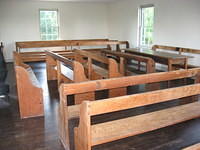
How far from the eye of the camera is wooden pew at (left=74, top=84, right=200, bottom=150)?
5.41ft

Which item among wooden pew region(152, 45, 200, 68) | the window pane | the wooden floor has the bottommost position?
the wooden floor

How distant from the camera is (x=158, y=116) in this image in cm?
217

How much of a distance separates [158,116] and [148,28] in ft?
18.6

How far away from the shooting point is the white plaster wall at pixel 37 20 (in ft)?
26.6

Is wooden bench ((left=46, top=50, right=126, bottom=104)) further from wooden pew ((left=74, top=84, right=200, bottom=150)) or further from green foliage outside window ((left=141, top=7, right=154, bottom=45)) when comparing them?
green foliage outside window ((left=141, top=7, right=154, bottom=45))

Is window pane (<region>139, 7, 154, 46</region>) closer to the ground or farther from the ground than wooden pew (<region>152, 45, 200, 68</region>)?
farther from the ground

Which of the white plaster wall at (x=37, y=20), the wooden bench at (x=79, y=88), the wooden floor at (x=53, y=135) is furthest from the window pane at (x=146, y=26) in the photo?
the wooden bench at (x=79, y=88)

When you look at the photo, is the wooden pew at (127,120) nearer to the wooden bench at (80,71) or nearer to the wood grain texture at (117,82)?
the wood grain texture at (117,82)

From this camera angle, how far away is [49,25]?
8.73 m

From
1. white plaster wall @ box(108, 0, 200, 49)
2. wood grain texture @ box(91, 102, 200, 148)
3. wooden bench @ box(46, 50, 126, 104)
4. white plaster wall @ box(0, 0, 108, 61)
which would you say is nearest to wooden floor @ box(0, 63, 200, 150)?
wood grain texture @ box(91, 102, 200, 148)

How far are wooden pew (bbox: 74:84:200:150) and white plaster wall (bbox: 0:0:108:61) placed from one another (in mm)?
7270

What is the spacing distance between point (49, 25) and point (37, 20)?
0.50 m

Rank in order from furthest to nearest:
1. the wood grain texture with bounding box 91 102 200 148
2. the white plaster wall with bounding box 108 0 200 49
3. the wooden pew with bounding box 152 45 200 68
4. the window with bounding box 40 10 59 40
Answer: the window with bounding box 40 10 59 40 < the white plaster wall with bounding box 108 0 200 49 < the wooden pew with bounding box 152 45 200 68 < the wood grain texture with bounding box 91 102 200 148

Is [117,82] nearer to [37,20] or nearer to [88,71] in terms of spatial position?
[88,71]
